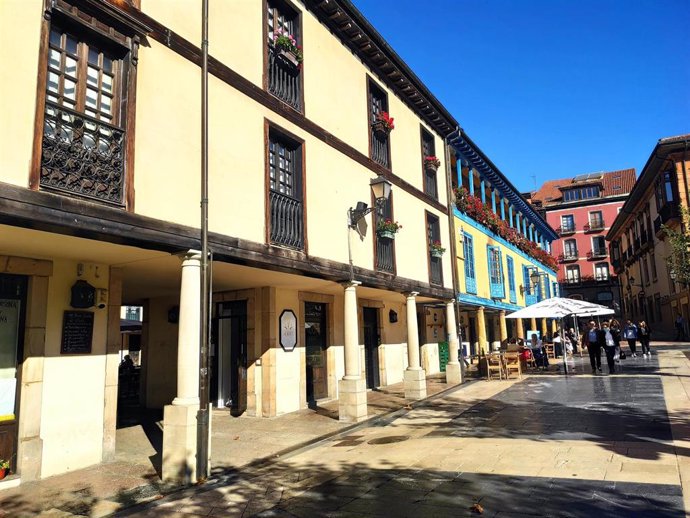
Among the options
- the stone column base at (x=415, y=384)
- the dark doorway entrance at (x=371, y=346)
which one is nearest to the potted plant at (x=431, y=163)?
the dark doorway entrance at (x=371, y=346)

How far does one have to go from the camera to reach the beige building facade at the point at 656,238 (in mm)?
29359

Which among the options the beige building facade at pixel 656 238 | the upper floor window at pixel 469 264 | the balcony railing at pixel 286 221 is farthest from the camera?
the beige building facade at pixel 656 238

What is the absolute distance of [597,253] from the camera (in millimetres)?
56062

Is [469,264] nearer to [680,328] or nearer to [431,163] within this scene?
[431,163]

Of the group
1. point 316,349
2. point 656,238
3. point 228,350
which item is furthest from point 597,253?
point 228,350

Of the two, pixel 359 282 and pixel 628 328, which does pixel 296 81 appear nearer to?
pixel 359 282

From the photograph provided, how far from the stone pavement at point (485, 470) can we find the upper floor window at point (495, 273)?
12.1 meters

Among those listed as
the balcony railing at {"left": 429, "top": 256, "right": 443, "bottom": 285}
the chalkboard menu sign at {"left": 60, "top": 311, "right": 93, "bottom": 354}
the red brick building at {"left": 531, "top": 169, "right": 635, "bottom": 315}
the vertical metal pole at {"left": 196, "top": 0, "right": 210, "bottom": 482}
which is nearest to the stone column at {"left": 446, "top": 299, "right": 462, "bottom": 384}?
the balcony railing at {"left": 429, "top": 256, "right": 443, "bottom": 285}

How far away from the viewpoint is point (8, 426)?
21.8 feet

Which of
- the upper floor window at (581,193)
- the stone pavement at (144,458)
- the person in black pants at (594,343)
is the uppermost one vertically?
the upper floor window at (581,193)

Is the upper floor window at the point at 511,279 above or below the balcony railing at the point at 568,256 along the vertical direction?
below

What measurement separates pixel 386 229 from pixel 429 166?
507cm

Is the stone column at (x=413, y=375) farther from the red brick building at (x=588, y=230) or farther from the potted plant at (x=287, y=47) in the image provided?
the red brick building at (x=588, y=230)

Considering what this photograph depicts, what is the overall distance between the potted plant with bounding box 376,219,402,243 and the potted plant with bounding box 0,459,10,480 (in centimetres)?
862
